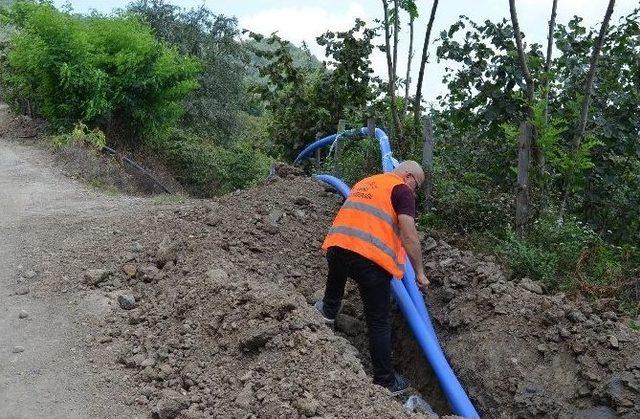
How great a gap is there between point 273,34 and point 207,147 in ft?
21.4

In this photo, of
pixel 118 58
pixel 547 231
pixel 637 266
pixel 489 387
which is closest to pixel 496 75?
pixel 547 231

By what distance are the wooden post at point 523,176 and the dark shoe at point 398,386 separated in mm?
1971

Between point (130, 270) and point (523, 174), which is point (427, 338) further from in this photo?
point (130, 270)

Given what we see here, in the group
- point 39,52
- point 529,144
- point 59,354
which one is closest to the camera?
point 59,354

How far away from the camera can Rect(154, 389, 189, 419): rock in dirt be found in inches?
142

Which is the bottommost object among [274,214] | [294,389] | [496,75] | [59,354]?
[59,354]

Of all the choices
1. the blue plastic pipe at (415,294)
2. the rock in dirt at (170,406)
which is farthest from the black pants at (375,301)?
the rock in dirt at (170,406)

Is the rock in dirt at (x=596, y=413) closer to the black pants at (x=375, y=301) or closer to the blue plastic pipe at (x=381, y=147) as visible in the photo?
the black pants at (x=375, y=301)

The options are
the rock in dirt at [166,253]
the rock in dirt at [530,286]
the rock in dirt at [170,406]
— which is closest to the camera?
the rock in dirt at [170,406]

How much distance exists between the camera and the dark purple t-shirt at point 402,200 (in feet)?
14.7

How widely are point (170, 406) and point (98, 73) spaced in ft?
29.5

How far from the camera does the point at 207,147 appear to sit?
15.5 metres

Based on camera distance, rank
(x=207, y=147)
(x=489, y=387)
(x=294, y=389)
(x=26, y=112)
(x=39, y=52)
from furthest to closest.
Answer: (x=207, y=147) < (x=26, y=112) < (x=39, y=52) < (x=489, y=387) < (x=294, y=389)

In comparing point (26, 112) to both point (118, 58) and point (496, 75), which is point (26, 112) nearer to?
point (118, 58)
